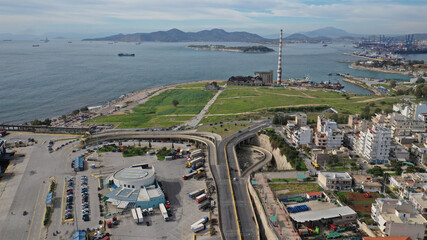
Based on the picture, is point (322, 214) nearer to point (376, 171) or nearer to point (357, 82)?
point (376, 171)

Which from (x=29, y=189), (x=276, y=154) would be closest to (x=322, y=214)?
(x=276, y=154)

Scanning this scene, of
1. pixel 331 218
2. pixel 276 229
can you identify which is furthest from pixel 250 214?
pixel 331 218

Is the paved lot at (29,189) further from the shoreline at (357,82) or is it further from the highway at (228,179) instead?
the shoreline at (357,82)

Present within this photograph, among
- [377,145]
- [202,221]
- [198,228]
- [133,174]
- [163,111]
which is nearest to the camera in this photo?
[198,228]

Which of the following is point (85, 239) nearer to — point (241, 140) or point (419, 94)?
point (241, 140)

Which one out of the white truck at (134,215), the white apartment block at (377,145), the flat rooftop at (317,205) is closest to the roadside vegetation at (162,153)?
the white truck at (134,215)

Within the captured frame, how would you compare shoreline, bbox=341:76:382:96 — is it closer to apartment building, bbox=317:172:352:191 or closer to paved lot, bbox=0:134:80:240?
apartment building, bbox=317:172:352:191
